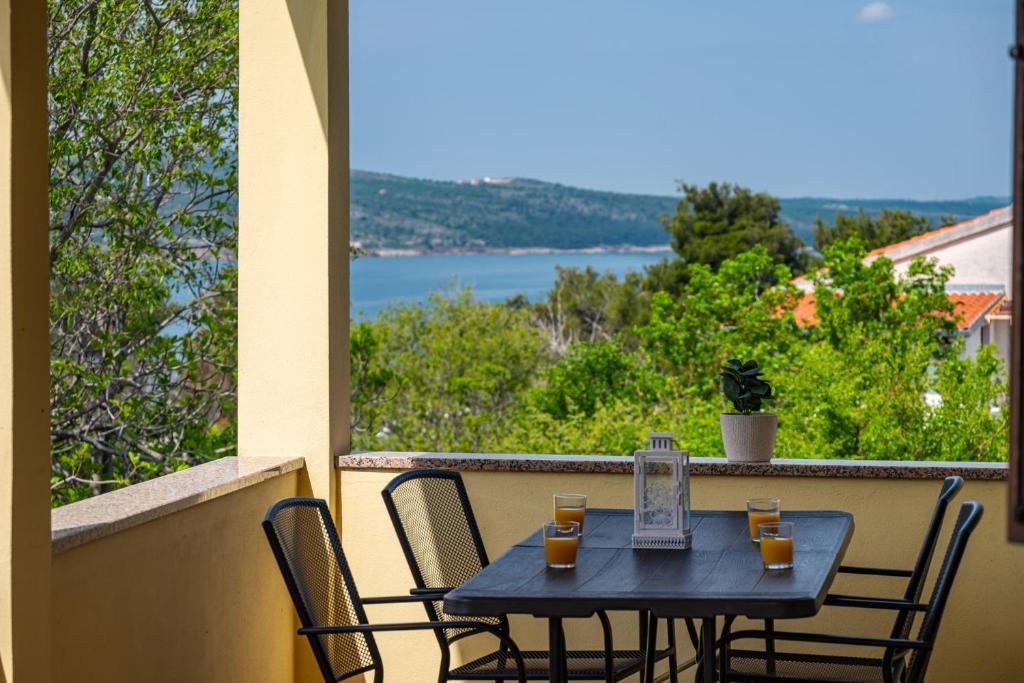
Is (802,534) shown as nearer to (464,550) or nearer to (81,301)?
(464,550)

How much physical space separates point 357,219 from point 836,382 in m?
18.3

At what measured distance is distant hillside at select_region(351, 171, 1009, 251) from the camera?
3111 centimetres

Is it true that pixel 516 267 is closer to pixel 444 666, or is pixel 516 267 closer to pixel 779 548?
pixel 444 666

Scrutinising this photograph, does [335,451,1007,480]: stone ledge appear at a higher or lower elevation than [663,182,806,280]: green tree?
lower

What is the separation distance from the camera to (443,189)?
33.8m

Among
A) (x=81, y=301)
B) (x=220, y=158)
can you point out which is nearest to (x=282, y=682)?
(x=81, y=301)

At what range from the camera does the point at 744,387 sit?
12.6 ft

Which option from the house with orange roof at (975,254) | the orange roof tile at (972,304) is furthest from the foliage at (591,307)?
the orange roof tile at (972,304)

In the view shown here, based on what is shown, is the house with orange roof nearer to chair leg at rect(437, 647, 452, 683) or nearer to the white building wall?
the white building wall

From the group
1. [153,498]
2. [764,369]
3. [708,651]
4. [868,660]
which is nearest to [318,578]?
[153,498]

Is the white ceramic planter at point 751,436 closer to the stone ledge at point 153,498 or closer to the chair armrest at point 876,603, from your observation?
the chair armrest at point 876,603

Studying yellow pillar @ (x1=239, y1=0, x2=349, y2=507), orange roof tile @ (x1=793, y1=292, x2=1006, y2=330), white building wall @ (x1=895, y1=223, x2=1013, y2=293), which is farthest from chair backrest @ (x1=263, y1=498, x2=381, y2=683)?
white building wall @ (x1=895, y1=223, x2=1013, y2=293)

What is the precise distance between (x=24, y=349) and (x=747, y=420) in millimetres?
2187

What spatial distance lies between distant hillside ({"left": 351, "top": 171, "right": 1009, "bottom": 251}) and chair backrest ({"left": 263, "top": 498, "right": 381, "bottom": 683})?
26.7 m
